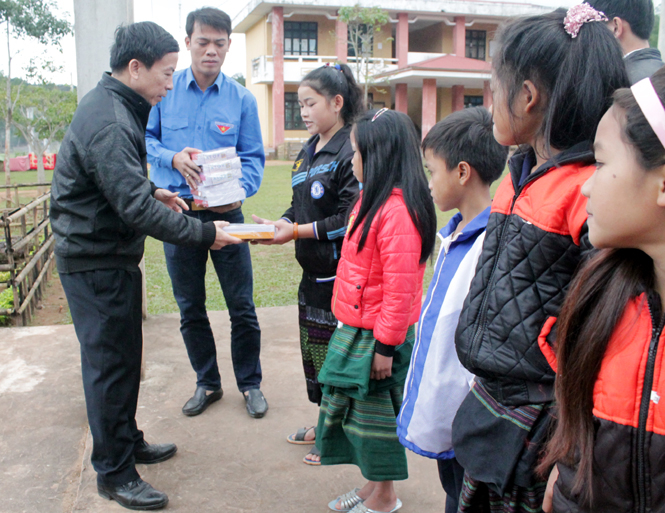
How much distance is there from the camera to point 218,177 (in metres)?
3.04

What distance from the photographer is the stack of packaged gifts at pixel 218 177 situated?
2.98 m

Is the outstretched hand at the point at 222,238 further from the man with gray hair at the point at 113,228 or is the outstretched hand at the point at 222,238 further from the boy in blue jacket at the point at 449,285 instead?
the boy in blue jacket at the point at 449,285

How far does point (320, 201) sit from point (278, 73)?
88.2ft

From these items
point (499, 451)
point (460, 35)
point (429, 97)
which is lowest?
point (499, 451)

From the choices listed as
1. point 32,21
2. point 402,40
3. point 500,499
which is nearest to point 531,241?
point 500,499

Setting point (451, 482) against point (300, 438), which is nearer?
point (451, 482)

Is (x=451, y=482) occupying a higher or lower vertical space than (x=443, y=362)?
lower

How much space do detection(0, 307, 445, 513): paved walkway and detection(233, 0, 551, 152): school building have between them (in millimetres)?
24187

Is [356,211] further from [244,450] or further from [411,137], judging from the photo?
[244,450]

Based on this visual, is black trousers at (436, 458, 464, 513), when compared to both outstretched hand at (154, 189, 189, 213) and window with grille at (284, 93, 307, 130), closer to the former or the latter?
outstretched hand at (154, 189, 189, 213)

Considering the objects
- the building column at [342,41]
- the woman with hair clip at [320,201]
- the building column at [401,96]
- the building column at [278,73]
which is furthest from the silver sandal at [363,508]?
the building column at [401,96]

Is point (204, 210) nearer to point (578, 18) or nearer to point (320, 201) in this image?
point (320, 201)

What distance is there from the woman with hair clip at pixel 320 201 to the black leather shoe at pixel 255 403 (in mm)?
310

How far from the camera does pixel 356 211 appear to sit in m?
2.38
